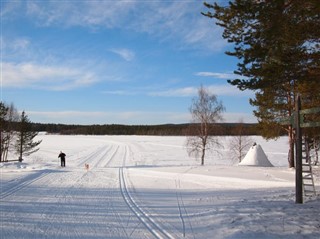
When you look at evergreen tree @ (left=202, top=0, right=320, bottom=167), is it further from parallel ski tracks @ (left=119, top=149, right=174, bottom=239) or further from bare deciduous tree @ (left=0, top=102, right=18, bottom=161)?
bare deciduous tree @ (left=0, top=102, right=18, bottom=161)

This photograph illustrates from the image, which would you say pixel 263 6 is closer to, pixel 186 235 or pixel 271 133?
pixel 186 235

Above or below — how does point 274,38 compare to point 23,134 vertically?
above

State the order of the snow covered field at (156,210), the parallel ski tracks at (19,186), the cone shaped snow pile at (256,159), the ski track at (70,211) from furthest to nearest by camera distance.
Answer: the cone shaped snow pile at (256,159) → the parallel ski tracks at (19,186) → the ski track at (70,211) → the snow covered field at (156,210)

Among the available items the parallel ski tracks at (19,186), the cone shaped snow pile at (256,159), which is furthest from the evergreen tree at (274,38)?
the cone shaped snow pile at (256,159)

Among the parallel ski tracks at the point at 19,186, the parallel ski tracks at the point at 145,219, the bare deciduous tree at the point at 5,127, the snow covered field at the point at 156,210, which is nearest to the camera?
the parallel ski tracks at the point at 145,219

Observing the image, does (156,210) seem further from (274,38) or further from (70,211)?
(274,38)

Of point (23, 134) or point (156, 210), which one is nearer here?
point (156, 210)

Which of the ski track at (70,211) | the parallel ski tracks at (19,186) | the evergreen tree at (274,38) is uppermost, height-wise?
the evergreen tree at (274,38)

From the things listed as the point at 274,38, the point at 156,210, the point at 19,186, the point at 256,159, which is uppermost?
the point at 274,38

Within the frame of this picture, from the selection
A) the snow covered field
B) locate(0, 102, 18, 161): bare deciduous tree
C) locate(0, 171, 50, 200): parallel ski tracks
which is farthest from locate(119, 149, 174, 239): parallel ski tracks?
locate(0, 102, 18, 161): bare deciduous tree

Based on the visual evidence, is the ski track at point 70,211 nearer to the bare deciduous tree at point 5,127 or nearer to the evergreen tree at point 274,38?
the evergreen tree at point 274,38

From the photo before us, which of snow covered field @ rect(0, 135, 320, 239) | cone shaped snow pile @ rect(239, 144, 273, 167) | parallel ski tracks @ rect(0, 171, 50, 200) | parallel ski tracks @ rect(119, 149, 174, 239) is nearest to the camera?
parallel ski tracks @ rect(119, 149, 174, 239)

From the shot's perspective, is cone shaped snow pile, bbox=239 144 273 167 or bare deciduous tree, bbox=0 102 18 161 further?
bare deciduous tree, bbox=0 102 18 161

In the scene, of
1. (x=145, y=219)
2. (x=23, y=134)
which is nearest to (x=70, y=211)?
(x=145, y=219)
